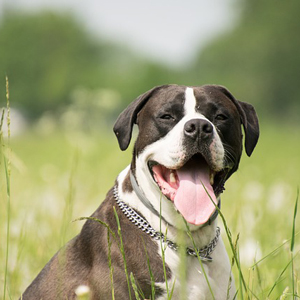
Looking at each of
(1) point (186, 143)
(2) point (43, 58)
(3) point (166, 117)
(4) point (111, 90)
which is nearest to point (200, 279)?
(1) point (186, 143)

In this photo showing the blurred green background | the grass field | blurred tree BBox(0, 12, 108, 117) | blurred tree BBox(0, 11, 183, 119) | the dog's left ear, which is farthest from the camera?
blurred tree BBox(0, 11, 183, 119)

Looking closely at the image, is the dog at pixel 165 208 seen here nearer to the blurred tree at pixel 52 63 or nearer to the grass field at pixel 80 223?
the grass field at pixel 80 223

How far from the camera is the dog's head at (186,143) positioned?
136 inches

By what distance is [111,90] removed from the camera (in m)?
9.88

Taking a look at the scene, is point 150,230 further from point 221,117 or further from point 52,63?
point 52,63

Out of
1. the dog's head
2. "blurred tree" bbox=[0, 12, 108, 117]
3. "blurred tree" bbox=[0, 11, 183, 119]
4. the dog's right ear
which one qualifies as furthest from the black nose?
"blurred tree" bbox=[0, 12, 108, 117]

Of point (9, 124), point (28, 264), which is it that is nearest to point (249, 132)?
point (9, 124)

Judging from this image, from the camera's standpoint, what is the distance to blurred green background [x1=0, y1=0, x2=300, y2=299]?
5633 mm

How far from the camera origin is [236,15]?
52062 mm

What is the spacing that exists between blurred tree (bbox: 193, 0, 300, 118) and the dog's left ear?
41765mm

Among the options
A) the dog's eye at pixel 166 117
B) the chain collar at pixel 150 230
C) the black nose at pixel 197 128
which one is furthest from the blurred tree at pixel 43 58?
the black nose at pixel 197 128

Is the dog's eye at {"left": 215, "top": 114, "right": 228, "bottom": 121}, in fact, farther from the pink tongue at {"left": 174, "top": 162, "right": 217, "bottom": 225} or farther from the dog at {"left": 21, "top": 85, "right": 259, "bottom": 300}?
the pink tongue at {"left": 174, "top": 162, "right": 217, "bottom": 225}

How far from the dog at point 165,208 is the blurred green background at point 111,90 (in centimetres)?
63

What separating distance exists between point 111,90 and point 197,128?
6.55 metres
